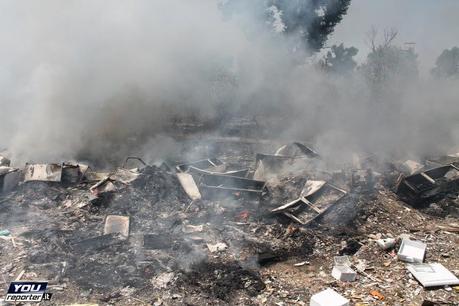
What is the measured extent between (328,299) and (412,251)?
1995mm

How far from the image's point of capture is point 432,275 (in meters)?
5.18

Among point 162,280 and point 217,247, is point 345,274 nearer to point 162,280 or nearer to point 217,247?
point 217,247

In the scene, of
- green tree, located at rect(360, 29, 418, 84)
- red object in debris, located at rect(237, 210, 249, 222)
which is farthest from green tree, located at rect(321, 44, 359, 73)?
red object in debris, located at rect(237, 210, 249, 222)

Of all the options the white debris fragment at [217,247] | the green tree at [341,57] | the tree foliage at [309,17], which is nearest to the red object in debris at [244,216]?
the white debris fragment at [217,247]

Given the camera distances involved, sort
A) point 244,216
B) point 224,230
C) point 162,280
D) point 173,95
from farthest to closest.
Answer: point 173,95 < point 244,216 < point 224,230 < point 162,280

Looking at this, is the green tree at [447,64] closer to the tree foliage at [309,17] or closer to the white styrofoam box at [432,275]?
the tree foliage at [309,17]

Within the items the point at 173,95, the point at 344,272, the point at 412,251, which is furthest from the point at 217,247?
the point at 173,95

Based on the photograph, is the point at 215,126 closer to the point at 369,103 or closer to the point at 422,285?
the point at 369,103

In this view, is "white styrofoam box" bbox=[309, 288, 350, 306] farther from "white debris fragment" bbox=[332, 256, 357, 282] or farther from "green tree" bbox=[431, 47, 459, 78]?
"green tree" bbox=[431, 47, 459, 78]

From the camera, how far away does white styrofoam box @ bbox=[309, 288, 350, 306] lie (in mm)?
4484

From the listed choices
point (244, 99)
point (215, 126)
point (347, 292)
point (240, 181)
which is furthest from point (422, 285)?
point (244, 99)

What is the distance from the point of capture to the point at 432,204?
7.94 metres

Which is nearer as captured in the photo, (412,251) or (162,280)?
(162,280)

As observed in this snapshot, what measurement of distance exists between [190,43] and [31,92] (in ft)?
17.1
